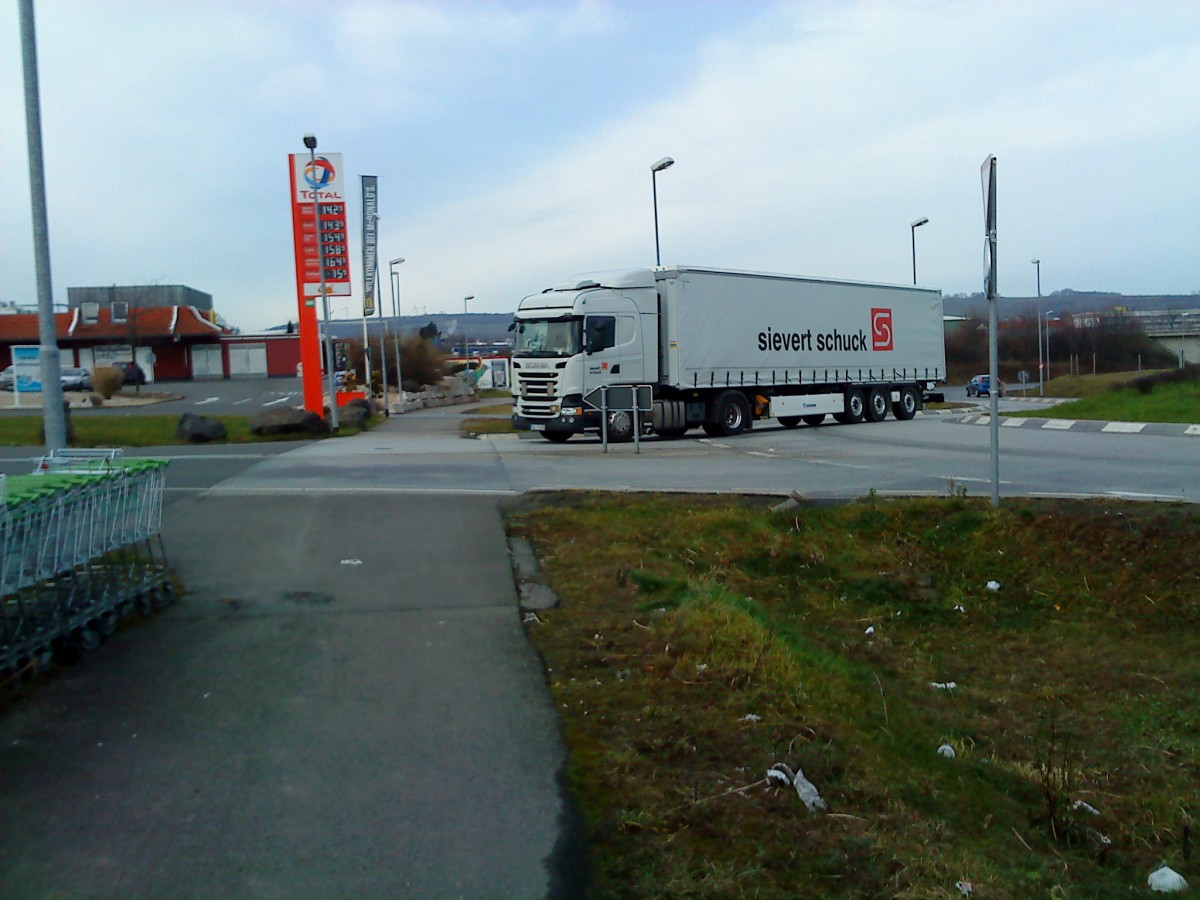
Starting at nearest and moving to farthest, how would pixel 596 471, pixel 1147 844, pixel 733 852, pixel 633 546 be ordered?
pixel 733 852 → pixel 1147 844 → pixel 633 546 → pixel 596 471

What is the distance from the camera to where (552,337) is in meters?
25.1

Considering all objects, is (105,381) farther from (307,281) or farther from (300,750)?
(300,750)

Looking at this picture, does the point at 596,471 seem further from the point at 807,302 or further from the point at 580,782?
the point at 807,302

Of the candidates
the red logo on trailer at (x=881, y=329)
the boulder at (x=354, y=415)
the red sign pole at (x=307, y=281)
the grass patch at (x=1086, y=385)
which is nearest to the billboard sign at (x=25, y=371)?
the boulder at (x=354, y=415)

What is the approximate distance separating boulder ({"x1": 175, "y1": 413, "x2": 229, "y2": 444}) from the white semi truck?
21.9 feet

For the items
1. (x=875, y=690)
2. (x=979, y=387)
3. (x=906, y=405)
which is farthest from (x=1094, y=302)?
(x=875, y=690)

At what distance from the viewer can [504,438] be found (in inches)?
1078

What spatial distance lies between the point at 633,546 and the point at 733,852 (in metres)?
5.72

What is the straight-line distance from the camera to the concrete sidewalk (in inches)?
173

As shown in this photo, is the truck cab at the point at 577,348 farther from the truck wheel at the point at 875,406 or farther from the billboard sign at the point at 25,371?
the billboard sign at the point at 25,371

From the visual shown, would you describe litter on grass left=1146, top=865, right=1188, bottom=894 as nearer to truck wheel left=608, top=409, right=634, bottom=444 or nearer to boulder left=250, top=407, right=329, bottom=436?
truck wheel left=608, top=409, right=634, bottom=444

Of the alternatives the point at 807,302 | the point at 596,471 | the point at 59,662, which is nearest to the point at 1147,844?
the point at 59,662

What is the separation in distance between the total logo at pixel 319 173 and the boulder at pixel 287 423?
7.71 m

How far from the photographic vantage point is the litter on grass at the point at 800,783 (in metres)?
4.96
